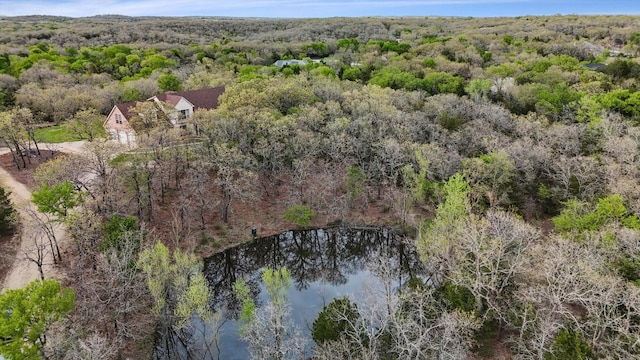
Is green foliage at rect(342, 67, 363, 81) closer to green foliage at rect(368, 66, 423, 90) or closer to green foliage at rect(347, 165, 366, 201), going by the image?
green foliage at rect(368, 66, 423, 90)

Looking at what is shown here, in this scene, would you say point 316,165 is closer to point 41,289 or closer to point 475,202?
point 475,202

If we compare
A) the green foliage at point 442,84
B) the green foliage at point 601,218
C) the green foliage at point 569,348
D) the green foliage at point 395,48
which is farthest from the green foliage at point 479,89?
the green foliage at point 569,348

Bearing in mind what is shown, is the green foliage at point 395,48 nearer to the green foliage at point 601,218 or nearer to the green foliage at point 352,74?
the green foliage at point 352,74

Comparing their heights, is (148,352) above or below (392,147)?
below

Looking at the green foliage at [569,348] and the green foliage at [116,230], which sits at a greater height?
the green foliage at [116,230]

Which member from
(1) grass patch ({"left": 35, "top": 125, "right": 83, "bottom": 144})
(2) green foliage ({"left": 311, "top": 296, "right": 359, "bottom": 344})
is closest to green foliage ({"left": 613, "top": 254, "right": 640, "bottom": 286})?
(2) green foliage ({"left": 311, "top": 296, "right": 359, "bottom": 344})

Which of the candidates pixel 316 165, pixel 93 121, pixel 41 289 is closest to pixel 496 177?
pixel 316 165
